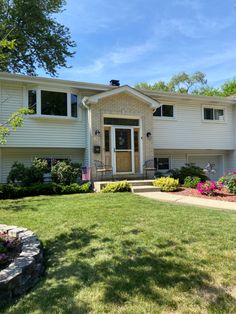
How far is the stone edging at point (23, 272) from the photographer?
3.25 metres

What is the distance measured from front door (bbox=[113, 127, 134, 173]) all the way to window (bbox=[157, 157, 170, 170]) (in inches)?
141

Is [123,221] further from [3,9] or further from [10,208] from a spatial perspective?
[3,9]

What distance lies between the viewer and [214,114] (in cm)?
1719

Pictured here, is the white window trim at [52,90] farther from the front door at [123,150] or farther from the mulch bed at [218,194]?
the mulch bed at [218,194]

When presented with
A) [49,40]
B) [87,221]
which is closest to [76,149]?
[87,221]

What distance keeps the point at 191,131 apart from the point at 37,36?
14750 millimetres

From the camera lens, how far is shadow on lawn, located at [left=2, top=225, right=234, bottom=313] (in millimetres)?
2971

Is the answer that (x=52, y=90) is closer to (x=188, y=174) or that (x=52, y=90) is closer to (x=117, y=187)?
(x=117, y=187)

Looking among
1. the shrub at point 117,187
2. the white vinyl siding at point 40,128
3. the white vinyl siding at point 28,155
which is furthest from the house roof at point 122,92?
the shrub at point 117,187

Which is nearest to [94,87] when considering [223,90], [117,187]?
[117,187]

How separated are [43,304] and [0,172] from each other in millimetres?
10626

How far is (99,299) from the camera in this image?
300 cm

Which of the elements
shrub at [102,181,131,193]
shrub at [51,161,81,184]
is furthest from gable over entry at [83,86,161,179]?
shrub at [102,181,131,193]

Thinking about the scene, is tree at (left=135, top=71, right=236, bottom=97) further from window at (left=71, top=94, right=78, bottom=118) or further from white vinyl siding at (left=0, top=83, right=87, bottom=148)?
white vinyl siding at (left=0, top=83, right=87, bottom=148)
